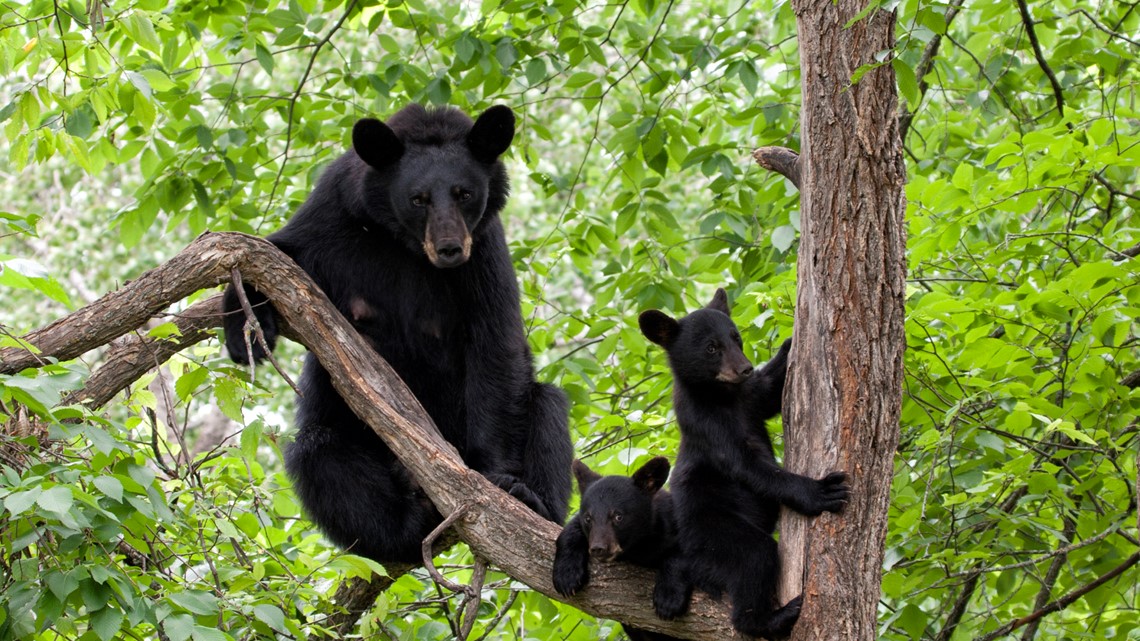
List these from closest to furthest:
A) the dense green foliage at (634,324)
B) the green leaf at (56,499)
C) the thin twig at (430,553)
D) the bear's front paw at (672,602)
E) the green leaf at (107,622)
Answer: the green leaf at (56,499) < the green leaf at (107,622) < the dense green foliage at (634,324) < the bear's front paw at (672,602) < the thin twig at (430,553)

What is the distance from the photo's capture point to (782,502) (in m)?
4.20

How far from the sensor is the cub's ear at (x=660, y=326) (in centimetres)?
536

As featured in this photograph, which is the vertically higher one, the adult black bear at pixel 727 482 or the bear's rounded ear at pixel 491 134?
the bear's rounded ear at pixel 491 134

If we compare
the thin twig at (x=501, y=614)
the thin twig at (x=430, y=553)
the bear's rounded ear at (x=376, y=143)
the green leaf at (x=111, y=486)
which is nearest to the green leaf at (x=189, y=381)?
the green leaf at (x=111, y=486)

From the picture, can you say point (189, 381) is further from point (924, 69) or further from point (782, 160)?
point (924, 69)

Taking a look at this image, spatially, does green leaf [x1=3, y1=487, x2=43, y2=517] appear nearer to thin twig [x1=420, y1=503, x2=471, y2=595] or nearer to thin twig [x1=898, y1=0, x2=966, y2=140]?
thin twig [x1=420, y1=503, x2=471, y2=595]

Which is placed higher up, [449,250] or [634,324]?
[634,324]

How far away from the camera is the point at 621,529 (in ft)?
15.3

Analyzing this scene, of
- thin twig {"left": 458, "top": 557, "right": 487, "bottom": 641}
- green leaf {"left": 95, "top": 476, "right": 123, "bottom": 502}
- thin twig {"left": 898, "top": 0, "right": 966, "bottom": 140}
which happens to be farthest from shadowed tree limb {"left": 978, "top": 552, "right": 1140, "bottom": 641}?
green leaf {"left": 95, "top": 476, "right": 123, "bottom": 502}

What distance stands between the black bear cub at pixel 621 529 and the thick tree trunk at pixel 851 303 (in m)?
0.82

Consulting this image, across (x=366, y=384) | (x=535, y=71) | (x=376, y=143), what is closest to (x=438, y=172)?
(x=376, y=143)

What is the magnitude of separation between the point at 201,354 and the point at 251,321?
808 mm

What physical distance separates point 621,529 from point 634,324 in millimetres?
3114

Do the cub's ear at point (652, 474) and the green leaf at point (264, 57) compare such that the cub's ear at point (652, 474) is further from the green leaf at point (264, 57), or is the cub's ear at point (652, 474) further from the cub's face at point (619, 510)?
the green leaf at point (264, 57)
